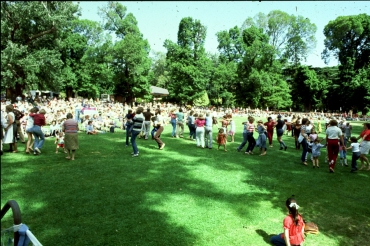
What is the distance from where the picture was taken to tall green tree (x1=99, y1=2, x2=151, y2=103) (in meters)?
31.1

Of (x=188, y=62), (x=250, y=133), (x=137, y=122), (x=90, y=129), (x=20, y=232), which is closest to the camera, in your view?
(x=20, y=232)

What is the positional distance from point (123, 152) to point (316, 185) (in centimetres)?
725

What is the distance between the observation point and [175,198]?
6.80 m

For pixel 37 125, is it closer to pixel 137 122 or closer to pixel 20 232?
pixel 137 122

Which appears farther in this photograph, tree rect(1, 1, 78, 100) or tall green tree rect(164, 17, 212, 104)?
tall green tree rect(164, 17, 212, 104)

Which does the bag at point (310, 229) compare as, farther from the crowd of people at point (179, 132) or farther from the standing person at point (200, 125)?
the standing person at point (200, 125)

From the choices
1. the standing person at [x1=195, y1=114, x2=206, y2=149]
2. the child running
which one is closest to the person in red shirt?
the standing person at [x1=195, y1=114, x2=206, y2=149]

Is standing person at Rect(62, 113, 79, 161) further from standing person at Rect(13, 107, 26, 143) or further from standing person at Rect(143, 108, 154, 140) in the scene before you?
standing person at Rect(143, 108, 154, 140)

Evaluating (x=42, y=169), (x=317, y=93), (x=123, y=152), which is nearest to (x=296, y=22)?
(x=317, y=93)

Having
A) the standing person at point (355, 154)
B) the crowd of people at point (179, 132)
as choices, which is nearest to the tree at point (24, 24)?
the crowd of people at point (179, 132)

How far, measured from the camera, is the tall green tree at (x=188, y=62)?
1738 inches

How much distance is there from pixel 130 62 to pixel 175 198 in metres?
32.8

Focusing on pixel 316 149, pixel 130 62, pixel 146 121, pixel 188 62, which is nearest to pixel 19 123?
pixel 146 121

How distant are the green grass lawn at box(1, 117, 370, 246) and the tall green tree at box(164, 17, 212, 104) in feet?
112
